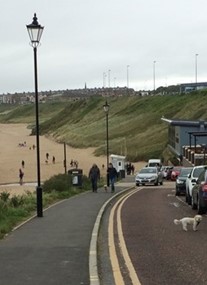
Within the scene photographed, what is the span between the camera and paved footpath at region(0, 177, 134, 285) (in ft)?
29.0

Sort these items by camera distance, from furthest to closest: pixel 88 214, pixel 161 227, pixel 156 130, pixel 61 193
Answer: pixel 156 130, pixel 61 193, pixel 88 214, pixel 161 227

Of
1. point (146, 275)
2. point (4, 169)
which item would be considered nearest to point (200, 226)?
point (146, 275)

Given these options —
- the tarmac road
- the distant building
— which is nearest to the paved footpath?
the tarmac road

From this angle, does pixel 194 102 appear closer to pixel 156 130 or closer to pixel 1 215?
A: pixel 156 130

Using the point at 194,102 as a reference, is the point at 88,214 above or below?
below

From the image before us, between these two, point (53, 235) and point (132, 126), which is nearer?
point (53, 235)

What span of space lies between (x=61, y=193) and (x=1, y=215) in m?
10.8

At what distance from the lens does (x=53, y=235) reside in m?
13.4

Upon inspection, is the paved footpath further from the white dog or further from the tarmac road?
the white dog

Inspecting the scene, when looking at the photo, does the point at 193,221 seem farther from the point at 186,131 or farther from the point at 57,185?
the point at 186,131

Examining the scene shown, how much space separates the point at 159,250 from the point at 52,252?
6.57 ft

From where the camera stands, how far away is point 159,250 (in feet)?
37.9

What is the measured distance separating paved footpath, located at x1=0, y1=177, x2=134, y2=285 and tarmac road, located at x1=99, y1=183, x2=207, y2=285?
0.31 metres

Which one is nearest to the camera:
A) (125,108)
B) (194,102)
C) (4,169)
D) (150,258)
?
(150,258)
